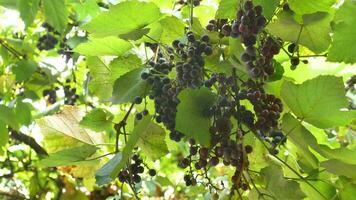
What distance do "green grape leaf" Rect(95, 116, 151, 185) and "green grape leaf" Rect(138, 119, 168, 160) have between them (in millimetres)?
80

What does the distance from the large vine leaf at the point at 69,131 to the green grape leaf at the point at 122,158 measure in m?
0.22

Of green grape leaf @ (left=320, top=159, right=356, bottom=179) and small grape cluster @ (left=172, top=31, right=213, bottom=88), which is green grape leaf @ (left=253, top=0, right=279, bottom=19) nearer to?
small grape cluster @ (left=172, top=31, right=213, bottom=88)

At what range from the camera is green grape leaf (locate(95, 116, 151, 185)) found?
79 centimetres

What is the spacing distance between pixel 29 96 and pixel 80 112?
880 mm

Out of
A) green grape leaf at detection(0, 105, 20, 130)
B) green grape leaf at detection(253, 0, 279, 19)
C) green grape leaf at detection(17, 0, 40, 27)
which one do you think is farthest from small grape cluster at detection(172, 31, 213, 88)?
green grape leaf at detection(0, 105, 20, 130)

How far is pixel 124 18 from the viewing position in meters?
0.80

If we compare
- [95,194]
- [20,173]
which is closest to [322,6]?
[95,194]

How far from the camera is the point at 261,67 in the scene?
29.5 inches

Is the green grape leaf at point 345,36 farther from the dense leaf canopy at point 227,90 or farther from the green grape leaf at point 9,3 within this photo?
the green grape leaf at point 9,3

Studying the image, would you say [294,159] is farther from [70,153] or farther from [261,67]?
[70,153]

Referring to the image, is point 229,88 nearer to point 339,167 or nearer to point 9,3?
point 339,167

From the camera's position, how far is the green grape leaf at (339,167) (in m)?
0.80

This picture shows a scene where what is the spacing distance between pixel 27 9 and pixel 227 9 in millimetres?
494

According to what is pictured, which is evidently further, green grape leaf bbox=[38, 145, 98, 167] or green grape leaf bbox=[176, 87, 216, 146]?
green grape leaf bbox=[38, 145, 98, 167]
